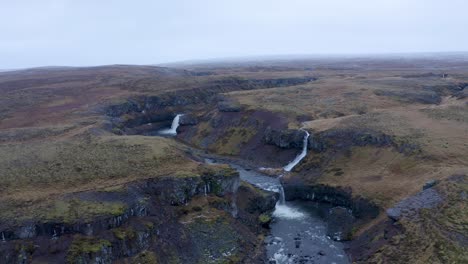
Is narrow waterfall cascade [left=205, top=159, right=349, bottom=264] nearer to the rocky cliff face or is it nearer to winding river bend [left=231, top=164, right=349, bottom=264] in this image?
winding river bend [left=231, top=164, right=349, bottom=264]

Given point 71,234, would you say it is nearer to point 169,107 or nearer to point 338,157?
point 338,157

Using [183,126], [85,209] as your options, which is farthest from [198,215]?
[183,126]

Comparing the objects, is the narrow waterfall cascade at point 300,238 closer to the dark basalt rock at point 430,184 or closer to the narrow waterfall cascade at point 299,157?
the narrow waterfall cascade at point 299,157

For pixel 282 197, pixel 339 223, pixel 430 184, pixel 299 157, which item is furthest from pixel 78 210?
pixel 299 157

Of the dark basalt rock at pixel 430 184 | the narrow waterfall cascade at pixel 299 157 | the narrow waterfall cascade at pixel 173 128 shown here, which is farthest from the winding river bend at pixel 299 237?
the narrow waterfall cascade at pixel 173 128

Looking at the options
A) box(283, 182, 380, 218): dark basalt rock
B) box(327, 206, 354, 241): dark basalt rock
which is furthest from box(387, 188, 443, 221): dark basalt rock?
box(327, 206, 354, 241): dark basalt rock
